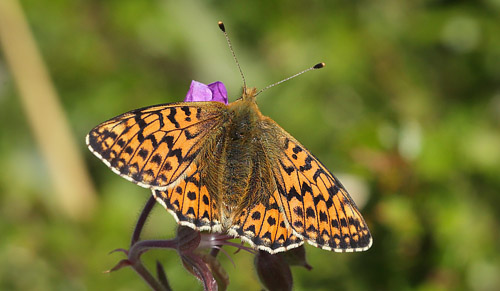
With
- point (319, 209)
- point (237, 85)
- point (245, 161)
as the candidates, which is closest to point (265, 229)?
point (319, 209)

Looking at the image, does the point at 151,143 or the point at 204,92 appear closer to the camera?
the point at 151,143

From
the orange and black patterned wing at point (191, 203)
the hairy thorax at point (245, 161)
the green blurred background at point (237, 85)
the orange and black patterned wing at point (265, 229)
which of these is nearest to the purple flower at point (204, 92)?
the hairy thorax at point (245, 161)

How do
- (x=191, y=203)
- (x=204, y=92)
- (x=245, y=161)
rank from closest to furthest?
(x=191, y=203), (x=245, y=161), (x=204, y=92)

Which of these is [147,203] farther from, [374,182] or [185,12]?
[185,12]

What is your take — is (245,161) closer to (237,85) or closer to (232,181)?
(232,181)

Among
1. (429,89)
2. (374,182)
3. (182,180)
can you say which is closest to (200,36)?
(429,89)

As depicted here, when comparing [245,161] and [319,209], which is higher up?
[245,161]
